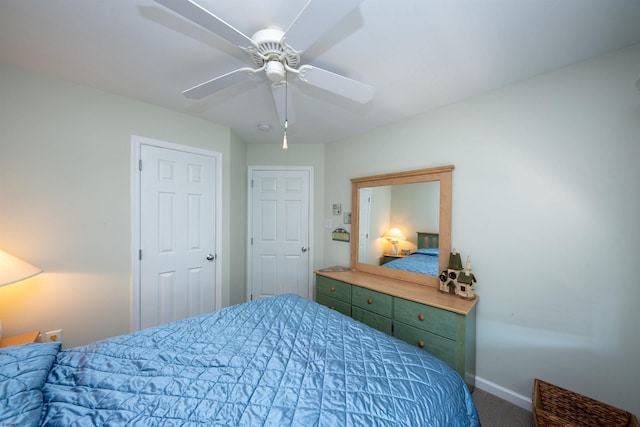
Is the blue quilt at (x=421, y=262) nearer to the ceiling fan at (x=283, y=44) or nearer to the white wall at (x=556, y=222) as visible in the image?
the white wall at (x=556, y=222)

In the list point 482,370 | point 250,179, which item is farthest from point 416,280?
point 250,179

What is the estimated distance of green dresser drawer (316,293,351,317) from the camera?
2320mm

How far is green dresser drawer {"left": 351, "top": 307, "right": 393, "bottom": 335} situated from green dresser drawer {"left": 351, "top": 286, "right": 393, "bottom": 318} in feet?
0.12

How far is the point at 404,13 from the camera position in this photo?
1.15 metres

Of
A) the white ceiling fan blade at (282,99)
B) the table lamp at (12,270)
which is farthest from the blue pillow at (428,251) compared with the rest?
the table lamp at (12,270)

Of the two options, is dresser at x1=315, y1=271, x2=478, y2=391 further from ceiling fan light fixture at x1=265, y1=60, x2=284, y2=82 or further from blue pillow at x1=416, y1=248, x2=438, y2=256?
ceiling fan light fixture at x1=265, y1=60, x2=284, y2=82

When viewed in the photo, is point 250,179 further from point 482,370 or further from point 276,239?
point 482,370

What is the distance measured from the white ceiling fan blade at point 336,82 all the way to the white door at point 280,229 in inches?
72.4

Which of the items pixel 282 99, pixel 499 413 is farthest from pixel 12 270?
pixel 499 413

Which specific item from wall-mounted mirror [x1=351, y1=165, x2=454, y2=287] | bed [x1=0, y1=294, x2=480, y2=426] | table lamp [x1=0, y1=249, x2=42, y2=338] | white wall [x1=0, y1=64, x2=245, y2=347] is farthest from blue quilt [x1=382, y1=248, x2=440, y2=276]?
table lamp [x1=0, y1=249, x2=42, y2=338]

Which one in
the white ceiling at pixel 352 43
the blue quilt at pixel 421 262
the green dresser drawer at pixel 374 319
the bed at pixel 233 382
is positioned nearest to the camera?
the bed at pixel 233 382

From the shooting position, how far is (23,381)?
2.69ft

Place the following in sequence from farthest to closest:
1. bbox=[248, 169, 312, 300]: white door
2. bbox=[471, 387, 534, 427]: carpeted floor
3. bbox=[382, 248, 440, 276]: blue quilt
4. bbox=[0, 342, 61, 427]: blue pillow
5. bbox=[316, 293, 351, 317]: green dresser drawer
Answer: bbox=[248, 169, 312, 300]: white door < bbox=[316, 293, 351, 317]: green dresser drawer < bbox=[382, 248, 440, 276]: blue quilt < bbox=[471, 387, 534, 427]: carpeted floor < bbox=[0, 342, 61, 427]: blue pillow

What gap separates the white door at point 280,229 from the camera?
319 cm
